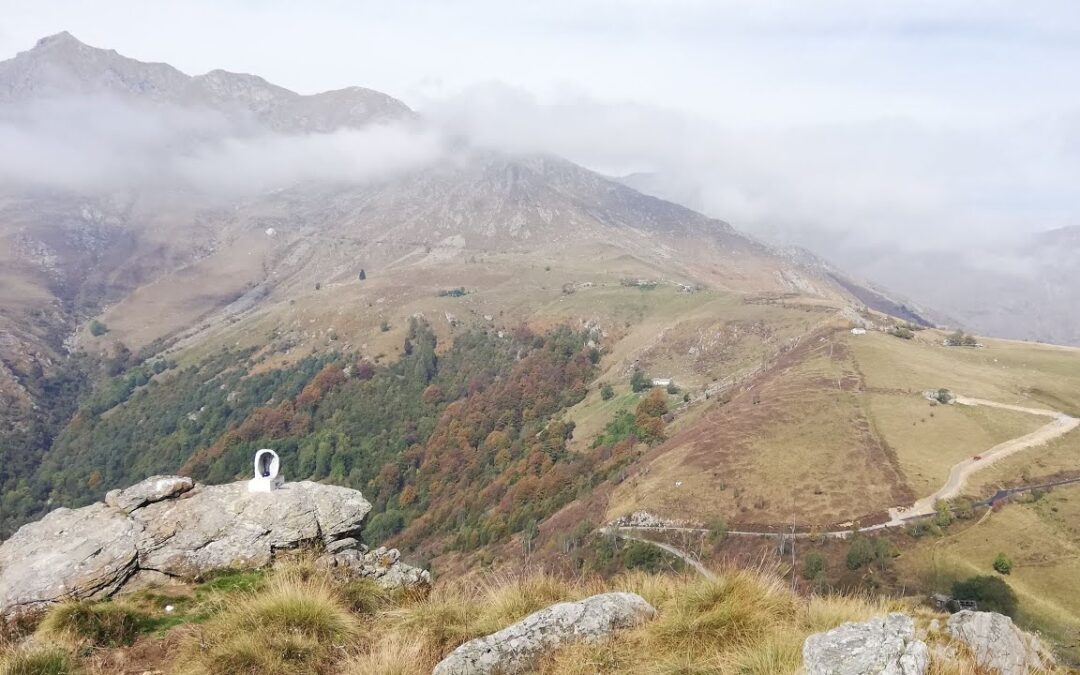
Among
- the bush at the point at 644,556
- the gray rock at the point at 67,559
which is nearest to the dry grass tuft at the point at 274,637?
the gray rock at the point at 67,559

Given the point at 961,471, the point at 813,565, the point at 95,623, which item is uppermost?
the point at 95,623

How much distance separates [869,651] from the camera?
580 cm

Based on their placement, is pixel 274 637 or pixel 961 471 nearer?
pixel 274 637

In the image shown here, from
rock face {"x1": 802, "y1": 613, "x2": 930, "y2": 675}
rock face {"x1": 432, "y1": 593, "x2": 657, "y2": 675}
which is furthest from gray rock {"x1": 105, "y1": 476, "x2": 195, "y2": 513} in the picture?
rock face {"x1": 802, "y1": 613, "x2": 930, "y2": 675}

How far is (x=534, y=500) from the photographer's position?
376 feet

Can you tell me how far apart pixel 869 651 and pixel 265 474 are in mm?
14101

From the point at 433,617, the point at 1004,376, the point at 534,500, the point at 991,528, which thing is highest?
the point at 433,617

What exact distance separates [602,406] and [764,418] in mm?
54761

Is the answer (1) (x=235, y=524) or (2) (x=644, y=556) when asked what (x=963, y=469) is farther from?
(1) (x=235, y=524)

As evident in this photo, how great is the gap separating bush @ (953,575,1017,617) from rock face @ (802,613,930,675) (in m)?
57.0

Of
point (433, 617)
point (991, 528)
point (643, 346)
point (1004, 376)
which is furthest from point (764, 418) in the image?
point (433, 617)

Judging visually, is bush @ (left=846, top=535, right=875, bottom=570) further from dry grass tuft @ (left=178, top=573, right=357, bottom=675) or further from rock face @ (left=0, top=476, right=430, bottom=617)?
dry grass tuft @ (left=178, top=573, right=357, bottom=675)

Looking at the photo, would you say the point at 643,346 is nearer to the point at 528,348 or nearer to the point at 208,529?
the point at 528,348

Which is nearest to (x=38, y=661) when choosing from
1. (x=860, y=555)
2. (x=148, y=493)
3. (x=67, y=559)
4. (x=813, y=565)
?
(x=67, y=559)
